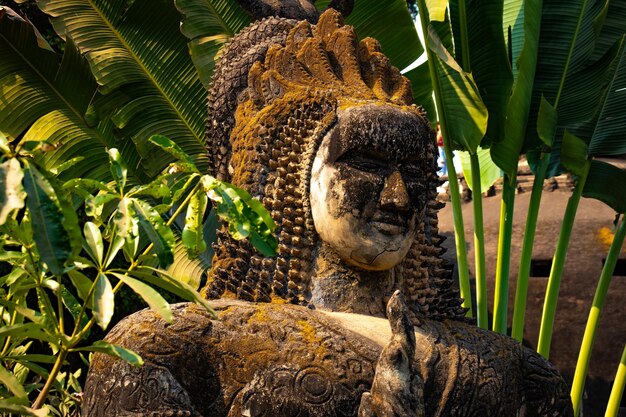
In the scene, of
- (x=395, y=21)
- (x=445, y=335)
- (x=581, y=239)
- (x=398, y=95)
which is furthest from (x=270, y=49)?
(x=581, y=239)

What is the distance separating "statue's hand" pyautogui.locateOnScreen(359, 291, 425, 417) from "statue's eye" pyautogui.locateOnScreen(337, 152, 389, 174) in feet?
2.67

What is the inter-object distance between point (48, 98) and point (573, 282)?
606 cm

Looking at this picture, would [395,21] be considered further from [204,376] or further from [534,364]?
[204,376]

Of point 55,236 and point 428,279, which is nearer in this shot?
point 55,236

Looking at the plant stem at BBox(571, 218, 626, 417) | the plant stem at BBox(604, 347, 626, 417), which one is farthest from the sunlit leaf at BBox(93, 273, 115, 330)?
the plant stem at BBox(604, 347, 626, 417)

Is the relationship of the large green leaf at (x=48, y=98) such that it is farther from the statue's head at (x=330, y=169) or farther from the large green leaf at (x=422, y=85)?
the statue's head at (x=330, y=169)

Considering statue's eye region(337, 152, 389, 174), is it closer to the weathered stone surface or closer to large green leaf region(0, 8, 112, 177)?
the weathered stone surface

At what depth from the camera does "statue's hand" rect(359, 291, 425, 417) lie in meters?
4.99

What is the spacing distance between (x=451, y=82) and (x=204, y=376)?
17.0 feet

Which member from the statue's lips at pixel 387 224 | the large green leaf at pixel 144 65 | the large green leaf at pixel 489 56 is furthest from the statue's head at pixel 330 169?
the large green leaf at pixel 144 65

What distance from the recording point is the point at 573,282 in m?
13.3

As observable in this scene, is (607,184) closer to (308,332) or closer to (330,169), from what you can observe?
(330,169)

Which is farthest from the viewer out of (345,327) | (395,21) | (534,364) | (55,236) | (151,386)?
(395,21)

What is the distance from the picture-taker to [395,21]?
11078 mm
